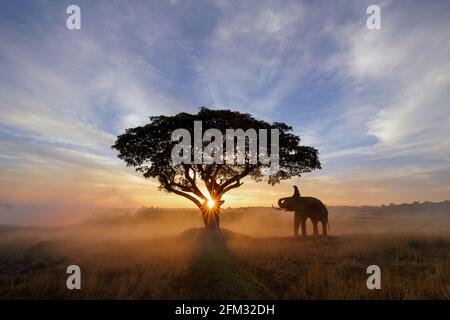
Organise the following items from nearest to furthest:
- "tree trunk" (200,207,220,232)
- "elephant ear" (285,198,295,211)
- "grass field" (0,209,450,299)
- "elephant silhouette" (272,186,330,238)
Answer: "grass field" (0,209,450,299) → "elephant silhouette" (272,186,330,238) → "tree trunk" (200,207,220,232) → "elephant ear" (285,198,295,211)

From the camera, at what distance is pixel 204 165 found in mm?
27016

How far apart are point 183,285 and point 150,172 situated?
55.7 ft

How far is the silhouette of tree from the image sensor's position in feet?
84.2

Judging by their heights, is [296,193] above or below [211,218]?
above

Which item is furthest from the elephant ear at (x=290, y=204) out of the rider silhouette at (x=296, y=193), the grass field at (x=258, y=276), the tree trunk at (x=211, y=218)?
the grass field at (x=258, y=276)

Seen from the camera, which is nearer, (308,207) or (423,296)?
(423,296)

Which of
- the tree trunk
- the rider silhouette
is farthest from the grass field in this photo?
the tree trunk

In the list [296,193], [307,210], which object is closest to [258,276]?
[307,210]

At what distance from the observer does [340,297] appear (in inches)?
347

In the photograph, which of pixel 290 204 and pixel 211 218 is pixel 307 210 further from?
pixel 211 218

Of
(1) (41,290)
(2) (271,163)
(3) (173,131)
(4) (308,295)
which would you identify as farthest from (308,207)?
(1) (41,290)

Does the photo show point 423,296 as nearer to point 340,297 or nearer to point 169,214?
point 340,297

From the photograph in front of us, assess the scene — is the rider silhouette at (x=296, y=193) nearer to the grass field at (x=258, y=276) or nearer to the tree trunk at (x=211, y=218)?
the tree trunk at (x=211, y=218)

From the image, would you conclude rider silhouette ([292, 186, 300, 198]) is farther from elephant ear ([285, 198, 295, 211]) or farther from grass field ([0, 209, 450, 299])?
grass field ([0, 209, 450, 299])
